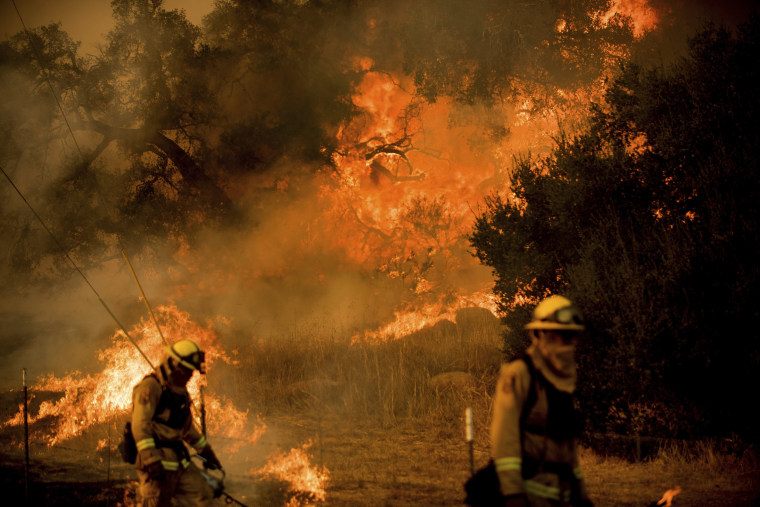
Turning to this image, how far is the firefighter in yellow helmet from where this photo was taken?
180 inches

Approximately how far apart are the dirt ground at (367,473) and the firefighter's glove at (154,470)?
2.40 meters

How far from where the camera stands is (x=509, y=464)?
2797 mm

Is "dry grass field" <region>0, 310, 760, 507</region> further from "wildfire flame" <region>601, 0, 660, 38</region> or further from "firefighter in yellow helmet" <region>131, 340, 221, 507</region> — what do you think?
"wildfire flame" <region>601, 0, 660, 38</region>

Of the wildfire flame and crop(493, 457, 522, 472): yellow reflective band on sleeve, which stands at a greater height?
the wildfire flame

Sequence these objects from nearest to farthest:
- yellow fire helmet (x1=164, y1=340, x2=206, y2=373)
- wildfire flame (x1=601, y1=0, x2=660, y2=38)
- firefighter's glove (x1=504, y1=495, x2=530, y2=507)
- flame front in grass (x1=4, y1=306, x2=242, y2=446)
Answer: firefighter's glove (x1=504, y1=495, x2=530, y2=507), yellow fire helmet (x1=164, y1=340, x2=206, y2=373), flame front in grass (x1=4, y1=306, x2=242, y2=446), wildfire flame (x1=601, y1=0, x2=660, y2=38)

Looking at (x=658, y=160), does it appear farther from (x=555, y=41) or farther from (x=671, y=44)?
(x=555, y=41)

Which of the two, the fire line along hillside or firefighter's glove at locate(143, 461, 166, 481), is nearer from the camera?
firefighter's glove at locate(143, 461, 166, 481)

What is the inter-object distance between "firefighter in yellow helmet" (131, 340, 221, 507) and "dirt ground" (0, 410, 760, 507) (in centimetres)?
205

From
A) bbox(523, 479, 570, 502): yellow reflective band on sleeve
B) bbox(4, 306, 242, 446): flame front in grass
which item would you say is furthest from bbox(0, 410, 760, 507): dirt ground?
bbox(523, 479, 570, 502): yellow reflective band on sleeve

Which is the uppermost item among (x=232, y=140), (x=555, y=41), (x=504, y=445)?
(x=555, y=41)

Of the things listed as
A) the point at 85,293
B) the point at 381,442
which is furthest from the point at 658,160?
the point at 85,293

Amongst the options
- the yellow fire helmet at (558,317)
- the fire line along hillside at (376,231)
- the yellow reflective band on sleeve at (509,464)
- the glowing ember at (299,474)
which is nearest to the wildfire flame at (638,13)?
the fire line along hillside at (376,231)

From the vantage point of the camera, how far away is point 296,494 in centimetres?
692

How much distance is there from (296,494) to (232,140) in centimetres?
1032
